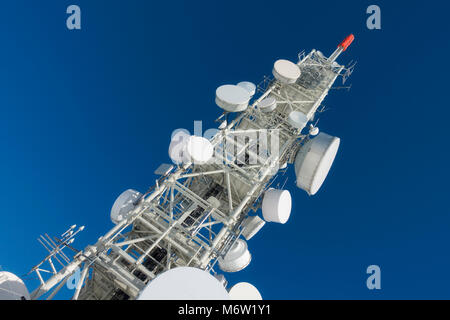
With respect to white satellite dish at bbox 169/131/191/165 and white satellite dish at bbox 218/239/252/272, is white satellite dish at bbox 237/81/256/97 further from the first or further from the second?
white satellite dish at bbox 218/239/252/272

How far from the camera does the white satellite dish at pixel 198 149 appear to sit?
46.9ft

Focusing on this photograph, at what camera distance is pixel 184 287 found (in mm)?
8547

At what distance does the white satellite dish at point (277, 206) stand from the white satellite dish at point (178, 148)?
5816 millimetres

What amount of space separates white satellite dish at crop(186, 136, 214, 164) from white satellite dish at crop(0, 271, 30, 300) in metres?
8.76

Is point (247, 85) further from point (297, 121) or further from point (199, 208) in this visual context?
point (199, 208)

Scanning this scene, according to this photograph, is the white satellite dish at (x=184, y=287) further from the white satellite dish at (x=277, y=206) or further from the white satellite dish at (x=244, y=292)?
the white satellite dish at (x=277, y=206)

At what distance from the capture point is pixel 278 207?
15.9 m

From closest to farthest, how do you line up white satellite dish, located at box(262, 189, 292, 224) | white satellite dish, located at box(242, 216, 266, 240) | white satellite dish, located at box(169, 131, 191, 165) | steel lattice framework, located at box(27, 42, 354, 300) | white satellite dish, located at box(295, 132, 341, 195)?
steel lattice framework, located at box(27, 42, 354, 300) → white satellite dish, located at box(169, 131, 191, 165) → white satellite dish, located at box(262, 189, 292, 224) → white satellite dish, located at box(295, 132, 341, 195) → white satellite dish, located at box(242, 216, 266, 240)

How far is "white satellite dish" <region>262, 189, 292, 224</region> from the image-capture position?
1597 cm

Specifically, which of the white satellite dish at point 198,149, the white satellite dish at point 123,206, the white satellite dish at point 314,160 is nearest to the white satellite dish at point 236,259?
the white satellite dish at point 314,160

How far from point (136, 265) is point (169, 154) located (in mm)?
6307

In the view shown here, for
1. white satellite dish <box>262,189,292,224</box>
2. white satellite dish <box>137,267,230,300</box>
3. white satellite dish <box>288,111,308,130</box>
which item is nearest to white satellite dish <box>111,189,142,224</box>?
white satellite dish <box>137,267,230,300</box>
